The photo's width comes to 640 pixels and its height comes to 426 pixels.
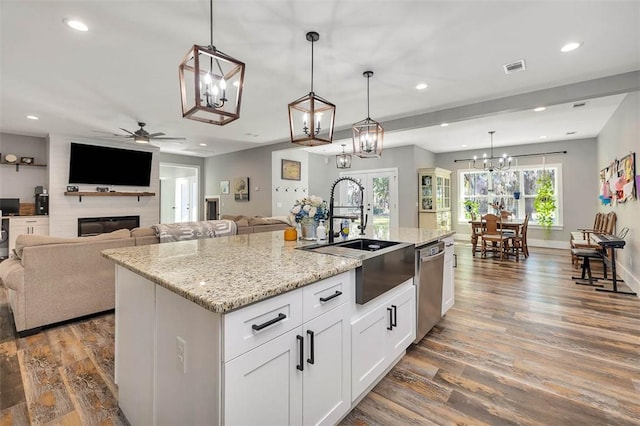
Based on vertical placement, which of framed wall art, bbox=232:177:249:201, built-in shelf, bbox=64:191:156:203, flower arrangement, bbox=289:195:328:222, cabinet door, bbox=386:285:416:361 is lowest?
cabinet door, bbox=386:285:416:361

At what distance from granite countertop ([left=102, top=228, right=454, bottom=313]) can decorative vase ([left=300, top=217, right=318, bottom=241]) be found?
329 millimetres

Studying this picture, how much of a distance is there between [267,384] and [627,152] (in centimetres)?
546

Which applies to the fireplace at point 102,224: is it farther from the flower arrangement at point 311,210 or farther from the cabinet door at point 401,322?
the cabinet door at point 401,322

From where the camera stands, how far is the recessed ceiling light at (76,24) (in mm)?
2340

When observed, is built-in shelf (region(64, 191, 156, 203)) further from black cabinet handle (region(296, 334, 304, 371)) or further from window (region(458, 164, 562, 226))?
window (region(458, 164, 562, 226))

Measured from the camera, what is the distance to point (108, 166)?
6730mm

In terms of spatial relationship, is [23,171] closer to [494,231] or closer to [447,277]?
[447,277]

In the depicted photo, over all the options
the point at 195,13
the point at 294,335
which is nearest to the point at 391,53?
the point at 195,13

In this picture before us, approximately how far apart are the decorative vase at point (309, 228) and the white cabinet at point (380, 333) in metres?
0.82

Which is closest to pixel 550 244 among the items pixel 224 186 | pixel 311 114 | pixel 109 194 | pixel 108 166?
pixel 311 114

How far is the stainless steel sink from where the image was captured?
1.65 meters

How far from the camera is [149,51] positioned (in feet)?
9.23

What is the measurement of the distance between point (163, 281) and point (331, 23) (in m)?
2.22

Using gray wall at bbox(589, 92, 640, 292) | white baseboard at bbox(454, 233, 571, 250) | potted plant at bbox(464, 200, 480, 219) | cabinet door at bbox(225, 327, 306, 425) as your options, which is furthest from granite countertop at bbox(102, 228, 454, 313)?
white baseboard at bbox(454, 233, 571, 250)
